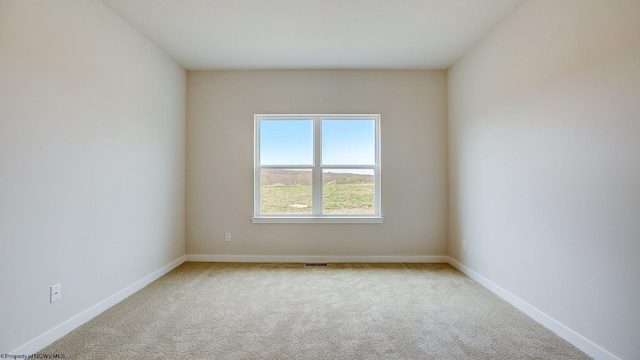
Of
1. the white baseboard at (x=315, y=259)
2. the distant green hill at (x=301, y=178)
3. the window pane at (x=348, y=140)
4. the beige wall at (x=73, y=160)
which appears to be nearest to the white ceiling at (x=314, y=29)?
the beige wall at (x=73, y=160)

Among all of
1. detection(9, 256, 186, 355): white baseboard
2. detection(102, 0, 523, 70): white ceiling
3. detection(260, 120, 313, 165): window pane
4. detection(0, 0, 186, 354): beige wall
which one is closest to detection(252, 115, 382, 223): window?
detection(260, 120, 313, 165): window pane

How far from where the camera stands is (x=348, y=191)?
3979 mm

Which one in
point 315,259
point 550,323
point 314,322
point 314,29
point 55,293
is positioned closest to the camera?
point 55,293

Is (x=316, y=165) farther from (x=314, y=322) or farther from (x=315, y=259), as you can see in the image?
(x=314, y=322)

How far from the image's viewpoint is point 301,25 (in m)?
2.75

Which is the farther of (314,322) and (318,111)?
(318,111)

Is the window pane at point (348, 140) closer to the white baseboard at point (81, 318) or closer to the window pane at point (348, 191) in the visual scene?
the window pane at point (348, 191)

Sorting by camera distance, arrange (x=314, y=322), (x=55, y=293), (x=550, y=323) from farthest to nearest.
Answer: (x=314, y=322) < (x=550, y=323) < (x=55, y=293)

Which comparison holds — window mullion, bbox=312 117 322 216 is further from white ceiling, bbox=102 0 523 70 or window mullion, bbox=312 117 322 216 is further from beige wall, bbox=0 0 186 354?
beige wall, bbox=0 0 186 354

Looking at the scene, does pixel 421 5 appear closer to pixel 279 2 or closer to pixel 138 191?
pixel 279 2

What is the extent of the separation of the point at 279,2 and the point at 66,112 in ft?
6.09

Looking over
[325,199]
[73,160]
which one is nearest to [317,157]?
[325,199]

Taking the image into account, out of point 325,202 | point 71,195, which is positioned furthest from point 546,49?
point 71,195

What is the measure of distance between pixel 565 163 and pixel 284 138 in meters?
3.03
